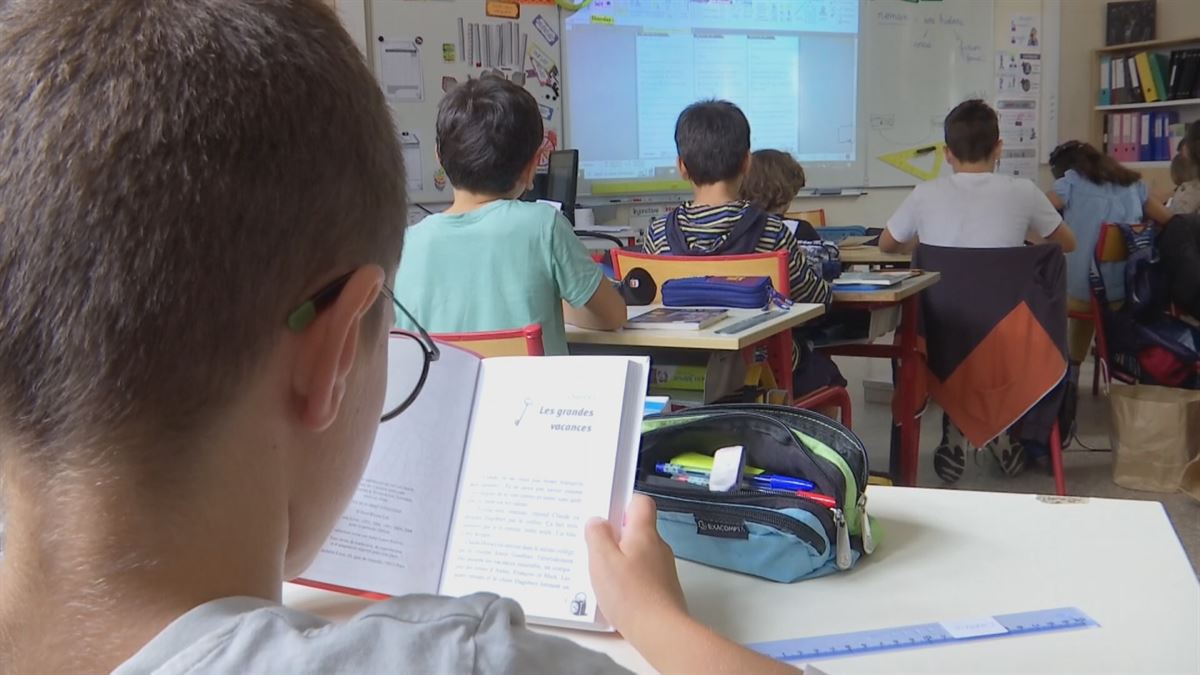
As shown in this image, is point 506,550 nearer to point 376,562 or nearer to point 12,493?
point 376,562

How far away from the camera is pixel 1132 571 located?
2.93 feet

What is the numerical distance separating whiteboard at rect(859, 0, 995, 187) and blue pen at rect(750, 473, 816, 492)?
483cm

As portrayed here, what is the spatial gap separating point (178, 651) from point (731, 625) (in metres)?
0.49

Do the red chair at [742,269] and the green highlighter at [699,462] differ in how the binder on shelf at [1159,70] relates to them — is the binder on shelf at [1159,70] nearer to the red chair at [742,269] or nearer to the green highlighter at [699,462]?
the red chair at [742,269]

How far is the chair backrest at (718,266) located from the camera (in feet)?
8.25

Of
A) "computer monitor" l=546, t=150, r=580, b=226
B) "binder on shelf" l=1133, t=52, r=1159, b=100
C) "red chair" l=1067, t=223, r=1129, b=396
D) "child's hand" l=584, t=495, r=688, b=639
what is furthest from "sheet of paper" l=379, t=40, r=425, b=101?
"binder on shelf" l=1133, t=52, r=1159, b=100

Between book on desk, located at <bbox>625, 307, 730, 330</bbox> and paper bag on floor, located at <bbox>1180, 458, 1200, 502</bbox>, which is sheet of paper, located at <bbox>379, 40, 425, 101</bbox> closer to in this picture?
book on desk, located at <bbox>625, 307, 730, 330</bbox>

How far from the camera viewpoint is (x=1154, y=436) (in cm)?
315

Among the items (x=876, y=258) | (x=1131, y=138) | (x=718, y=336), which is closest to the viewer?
(x=718, y=336)

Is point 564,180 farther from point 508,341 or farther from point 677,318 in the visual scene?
point 508,341

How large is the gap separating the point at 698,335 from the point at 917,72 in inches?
162

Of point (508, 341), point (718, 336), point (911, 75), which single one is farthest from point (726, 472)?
point (911, 75)

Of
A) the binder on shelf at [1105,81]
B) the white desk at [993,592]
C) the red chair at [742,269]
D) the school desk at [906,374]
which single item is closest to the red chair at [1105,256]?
the school desk at [906,374]

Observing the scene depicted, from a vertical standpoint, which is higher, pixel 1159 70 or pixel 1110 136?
pixel 1159 70
